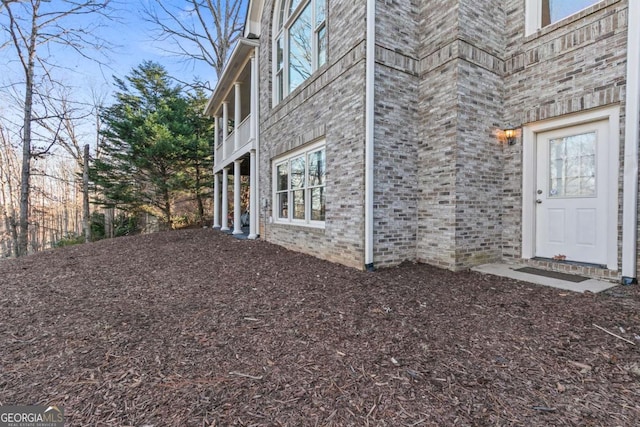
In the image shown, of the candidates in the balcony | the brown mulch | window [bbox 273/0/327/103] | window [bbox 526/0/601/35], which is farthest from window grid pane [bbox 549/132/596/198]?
the balcony

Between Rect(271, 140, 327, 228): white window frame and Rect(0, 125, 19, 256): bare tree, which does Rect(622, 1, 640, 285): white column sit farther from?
Rect(0, 125, 19, 256): bare tree

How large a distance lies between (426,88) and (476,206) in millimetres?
2061

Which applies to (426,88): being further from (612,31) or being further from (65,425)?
(65,425)

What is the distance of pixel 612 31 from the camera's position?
3799 mm

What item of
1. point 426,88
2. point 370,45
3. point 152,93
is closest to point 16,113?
point 152,93

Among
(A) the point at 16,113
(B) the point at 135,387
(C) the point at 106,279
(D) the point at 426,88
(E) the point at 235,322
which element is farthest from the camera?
(A) the point at 16,113

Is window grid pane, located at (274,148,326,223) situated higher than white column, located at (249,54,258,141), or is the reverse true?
white column, located at (249,54,258,141)

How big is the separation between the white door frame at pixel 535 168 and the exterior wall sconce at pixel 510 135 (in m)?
0.12

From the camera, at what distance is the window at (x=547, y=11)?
4354mm

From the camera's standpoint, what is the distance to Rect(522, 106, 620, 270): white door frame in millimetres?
3828

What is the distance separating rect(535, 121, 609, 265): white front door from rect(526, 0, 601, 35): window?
1.67 metres

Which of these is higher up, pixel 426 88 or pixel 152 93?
pixel 152 93

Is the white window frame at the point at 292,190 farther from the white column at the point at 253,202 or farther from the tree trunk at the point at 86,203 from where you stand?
the tree trunk at the point at 86,203

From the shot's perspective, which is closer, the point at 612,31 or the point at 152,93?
the point at 612,31
